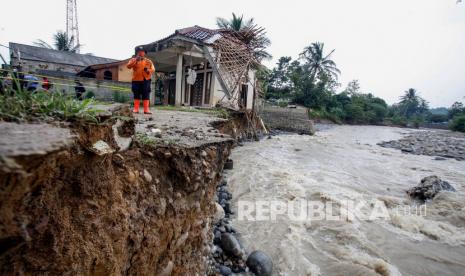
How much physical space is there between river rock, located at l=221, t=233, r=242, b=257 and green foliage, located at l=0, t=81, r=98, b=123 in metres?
3.02

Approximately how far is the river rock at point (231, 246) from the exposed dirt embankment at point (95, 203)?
0.76 m

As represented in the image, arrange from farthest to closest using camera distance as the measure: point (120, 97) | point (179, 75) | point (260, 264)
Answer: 1. point (120, 97)
2. point (179, 75)
3. point (260, 264)

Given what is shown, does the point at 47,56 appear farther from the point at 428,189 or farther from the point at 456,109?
the point at 456,109

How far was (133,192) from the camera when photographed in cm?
229

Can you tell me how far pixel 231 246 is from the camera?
4.00 metres

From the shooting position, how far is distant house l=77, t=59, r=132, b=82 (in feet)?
67.1

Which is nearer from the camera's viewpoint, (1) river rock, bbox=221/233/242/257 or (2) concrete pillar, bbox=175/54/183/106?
(1) river rock, bbox=221/233/242/257

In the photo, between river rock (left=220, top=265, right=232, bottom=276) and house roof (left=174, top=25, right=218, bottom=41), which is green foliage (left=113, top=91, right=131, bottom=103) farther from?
river rock (left=220, top=265, right=232, bottom=276)

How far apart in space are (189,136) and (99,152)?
212 centimetres

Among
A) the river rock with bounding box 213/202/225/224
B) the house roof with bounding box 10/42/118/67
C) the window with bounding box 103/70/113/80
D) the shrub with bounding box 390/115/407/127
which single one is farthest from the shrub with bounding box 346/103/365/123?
the river rock with bounding box 213/202/225/224

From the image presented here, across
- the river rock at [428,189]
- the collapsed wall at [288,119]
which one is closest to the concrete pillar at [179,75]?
the collapsed wall at [288,119]

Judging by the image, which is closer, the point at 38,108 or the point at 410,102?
the point at 38,108

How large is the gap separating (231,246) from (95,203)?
2.70 meters

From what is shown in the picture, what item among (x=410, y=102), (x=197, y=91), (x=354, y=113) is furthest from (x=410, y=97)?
(x=197, y=91)
